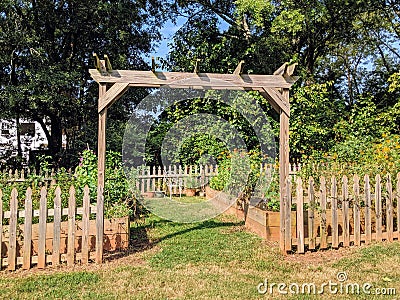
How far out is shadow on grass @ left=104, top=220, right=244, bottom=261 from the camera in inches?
201

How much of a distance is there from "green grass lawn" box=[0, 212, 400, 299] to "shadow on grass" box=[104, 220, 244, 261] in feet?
0.14

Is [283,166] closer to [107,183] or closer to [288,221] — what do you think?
[288,221]

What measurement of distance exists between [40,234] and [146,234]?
2266 mm

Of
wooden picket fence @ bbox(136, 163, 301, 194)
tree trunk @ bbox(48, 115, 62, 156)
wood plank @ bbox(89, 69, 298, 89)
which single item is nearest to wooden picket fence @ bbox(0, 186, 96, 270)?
wood plank @ bbox(89, 69, 298, 89)

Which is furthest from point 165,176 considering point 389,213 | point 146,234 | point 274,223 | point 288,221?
point 389,213

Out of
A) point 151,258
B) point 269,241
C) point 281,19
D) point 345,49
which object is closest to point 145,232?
point 151,258

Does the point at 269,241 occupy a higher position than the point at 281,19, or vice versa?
the point at 281,19

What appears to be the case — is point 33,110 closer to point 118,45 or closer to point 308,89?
point 118,45

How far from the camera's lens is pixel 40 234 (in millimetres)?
4277

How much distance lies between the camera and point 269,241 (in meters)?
5.65

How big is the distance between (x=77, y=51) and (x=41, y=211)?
11.7 m

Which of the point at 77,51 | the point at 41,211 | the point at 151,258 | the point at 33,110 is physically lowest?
the point at 151,258

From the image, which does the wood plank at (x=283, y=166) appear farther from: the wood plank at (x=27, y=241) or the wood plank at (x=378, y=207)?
the wood plank at (x=27, y=241)

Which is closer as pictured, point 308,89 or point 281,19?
point 281,19
